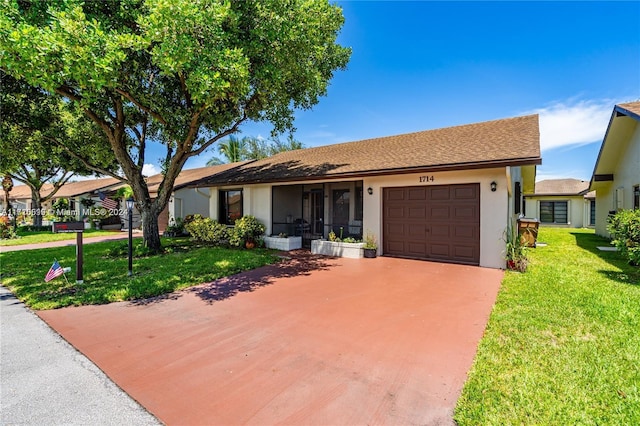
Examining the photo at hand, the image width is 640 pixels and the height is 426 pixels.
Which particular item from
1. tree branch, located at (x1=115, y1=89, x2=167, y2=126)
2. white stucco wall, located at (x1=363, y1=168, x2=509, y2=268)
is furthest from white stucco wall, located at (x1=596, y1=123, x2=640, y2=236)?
tree branch, located at (x1=115, y1=89, x2=167, y2=126)

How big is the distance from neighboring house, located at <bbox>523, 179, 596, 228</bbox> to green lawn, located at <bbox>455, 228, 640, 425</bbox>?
2104 centimetres

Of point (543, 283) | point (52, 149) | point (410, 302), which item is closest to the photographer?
point (410, 302)

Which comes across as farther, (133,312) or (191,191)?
(191,191)

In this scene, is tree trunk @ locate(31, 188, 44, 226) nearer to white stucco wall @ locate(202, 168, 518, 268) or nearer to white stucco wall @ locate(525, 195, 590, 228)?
white stucco wall @ locate(202, 168, 518, 268)

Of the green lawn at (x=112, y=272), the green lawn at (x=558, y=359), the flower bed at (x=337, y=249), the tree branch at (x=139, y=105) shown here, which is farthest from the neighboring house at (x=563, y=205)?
the tree branch at (x=139, y=105)

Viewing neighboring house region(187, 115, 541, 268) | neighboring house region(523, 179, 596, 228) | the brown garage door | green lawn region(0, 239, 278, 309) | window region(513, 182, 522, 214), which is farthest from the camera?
neighboring house region(523, 179, 596, 228)

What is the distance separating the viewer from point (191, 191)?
2055 centimetres

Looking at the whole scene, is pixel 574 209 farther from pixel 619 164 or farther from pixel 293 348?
pixel 293 348

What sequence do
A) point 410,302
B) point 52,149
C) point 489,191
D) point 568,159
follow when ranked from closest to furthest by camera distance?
point 410,302 < point 489,191 < point 52,149 < point 568,159

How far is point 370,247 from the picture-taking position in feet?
34.3

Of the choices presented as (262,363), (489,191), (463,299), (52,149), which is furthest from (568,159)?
(52,149)

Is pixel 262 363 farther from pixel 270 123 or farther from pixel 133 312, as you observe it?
pixel 270 123

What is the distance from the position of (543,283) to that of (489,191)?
284 centimetres

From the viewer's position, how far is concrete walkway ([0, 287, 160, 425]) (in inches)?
103
